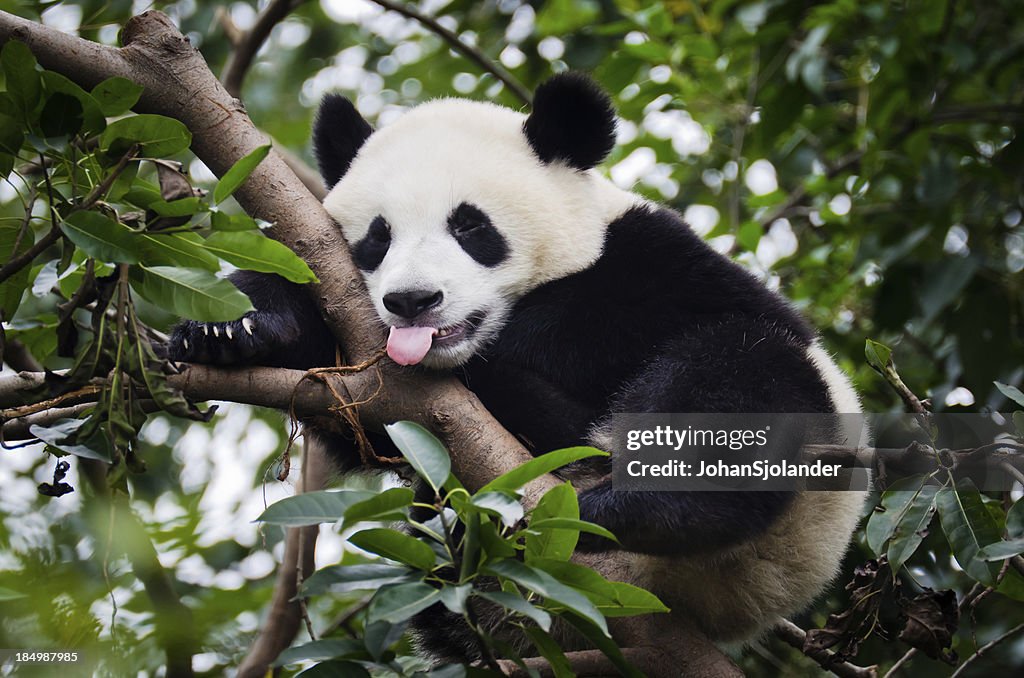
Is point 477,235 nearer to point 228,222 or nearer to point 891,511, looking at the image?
point 228,222

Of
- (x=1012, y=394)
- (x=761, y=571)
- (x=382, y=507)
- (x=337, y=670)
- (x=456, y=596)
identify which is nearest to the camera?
(x=456, y=596)

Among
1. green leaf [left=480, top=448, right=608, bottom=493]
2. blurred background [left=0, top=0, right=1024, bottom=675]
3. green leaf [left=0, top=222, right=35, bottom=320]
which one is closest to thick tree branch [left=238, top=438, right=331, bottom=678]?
blurred background [left=0, top=0, right=1024, bottom=675]

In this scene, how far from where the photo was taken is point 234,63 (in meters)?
4.58

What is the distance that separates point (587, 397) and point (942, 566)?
5.75 ft

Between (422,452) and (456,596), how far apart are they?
0.40 meters

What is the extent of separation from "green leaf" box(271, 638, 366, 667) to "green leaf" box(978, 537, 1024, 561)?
1379mm

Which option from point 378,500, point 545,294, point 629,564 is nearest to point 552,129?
point 545,294

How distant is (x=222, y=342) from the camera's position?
268cm

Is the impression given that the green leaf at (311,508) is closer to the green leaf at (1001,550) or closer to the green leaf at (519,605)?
the green leaf at (519,605)

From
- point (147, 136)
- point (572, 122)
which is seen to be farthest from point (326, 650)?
point (572, 122)

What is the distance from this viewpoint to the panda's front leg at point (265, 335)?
269cm

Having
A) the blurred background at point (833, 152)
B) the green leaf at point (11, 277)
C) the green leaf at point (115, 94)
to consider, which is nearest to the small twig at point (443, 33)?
the blurred background at point (833, 152)

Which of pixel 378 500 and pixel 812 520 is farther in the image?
pixel 812 520

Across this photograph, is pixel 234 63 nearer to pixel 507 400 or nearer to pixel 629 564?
pixel 507 400
